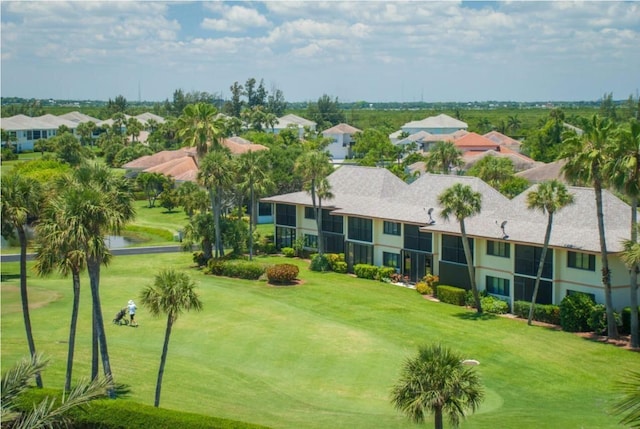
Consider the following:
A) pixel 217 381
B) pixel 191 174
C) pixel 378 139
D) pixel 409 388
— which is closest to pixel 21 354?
pixel 217 381

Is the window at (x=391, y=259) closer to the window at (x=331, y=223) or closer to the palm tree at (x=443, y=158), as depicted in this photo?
the window at (x=331, y=223)

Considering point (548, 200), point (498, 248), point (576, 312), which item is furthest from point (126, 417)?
point (498, 248)

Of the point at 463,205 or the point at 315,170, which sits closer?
the point at 463,205

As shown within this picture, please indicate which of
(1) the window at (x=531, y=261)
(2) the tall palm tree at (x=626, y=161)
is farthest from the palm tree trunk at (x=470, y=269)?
(2) the tall palm tree at (x=626, y=161)

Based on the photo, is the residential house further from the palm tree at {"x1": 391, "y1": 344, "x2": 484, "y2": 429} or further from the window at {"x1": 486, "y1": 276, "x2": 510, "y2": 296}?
the palm tree at {"x1": 391, "y1": 344, "x2": 484, "y2": 429}

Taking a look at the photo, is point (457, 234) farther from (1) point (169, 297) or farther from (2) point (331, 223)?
(1) point (169, 297)

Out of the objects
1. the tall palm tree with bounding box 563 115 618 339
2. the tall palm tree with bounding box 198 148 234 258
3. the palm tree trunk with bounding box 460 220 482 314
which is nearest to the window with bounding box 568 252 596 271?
the tall palm tree with bounding box 563 115 618 339
